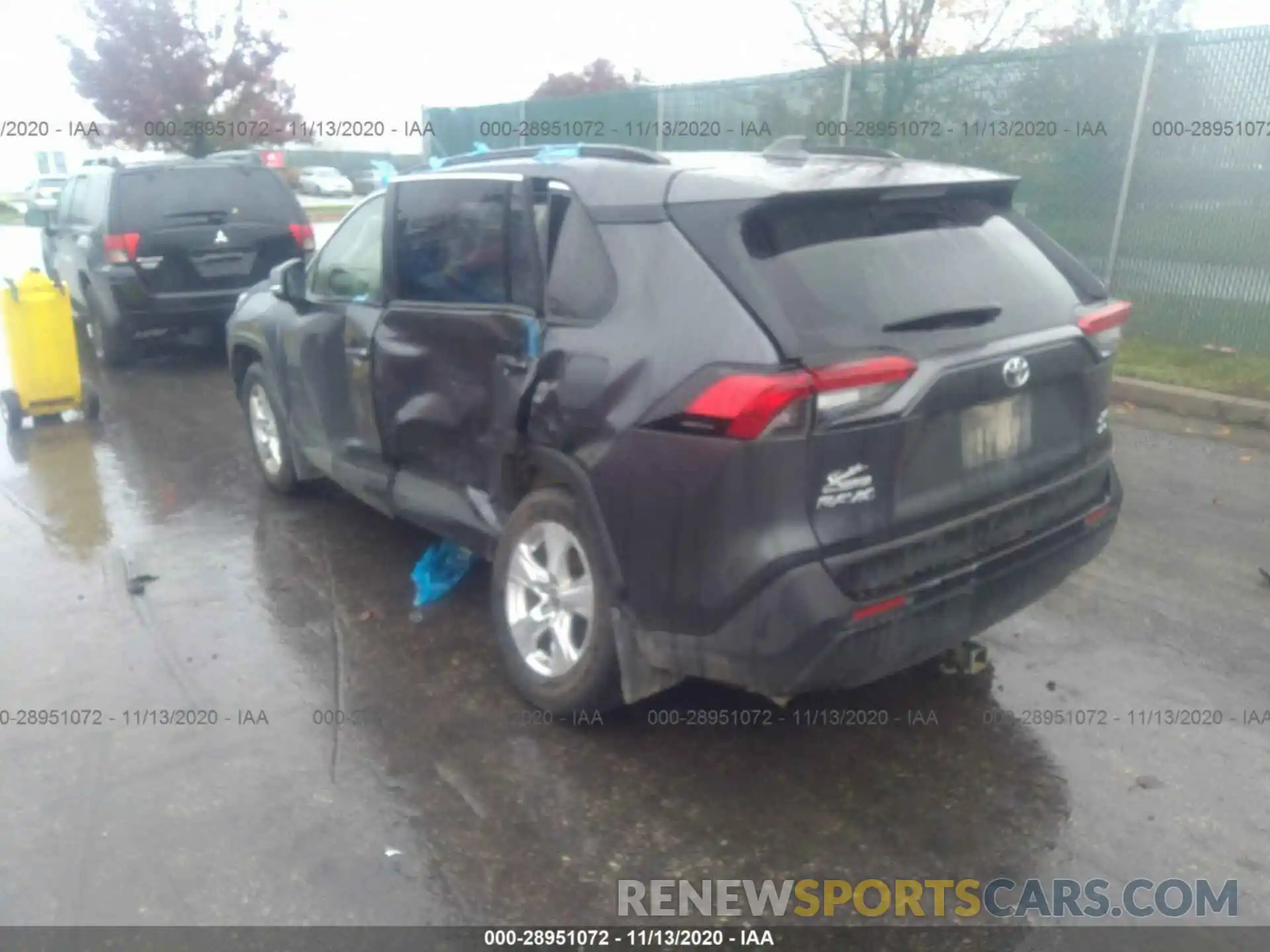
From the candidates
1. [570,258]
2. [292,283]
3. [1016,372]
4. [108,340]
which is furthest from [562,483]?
[108,340]

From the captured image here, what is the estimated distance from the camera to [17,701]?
4.14 metres

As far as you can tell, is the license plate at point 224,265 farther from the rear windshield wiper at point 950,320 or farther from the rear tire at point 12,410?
the rear windshield wiper at point 950,320

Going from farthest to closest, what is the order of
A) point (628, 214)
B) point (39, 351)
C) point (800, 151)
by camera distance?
point (39, 351) → point (800, 151) → point (628, 214)

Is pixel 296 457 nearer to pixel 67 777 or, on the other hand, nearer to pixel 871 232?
pixel 67 777

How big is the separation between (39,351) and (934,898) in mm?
7469

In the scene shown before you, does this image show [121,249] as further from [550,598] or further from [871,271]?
[871,271]

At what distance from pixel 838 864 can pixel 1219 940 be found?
0.97 meters

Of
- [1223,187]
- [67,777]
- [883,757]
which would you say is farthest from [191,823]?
[1223,187]

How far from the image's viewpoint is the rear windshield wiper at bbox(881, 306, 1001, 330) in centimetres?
323

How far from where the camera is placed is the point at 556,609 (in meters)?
3.83

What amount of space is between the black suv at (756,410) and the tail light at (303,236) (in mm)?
6543

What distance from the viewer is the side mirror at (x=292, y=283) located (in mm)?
5543

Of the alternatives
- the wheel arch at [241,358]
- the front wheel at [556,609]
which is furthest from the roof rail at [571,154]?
the wheel arch at [241,358]

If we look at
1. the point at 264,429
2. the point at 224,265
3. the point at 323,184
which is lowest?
the point at 323,184
